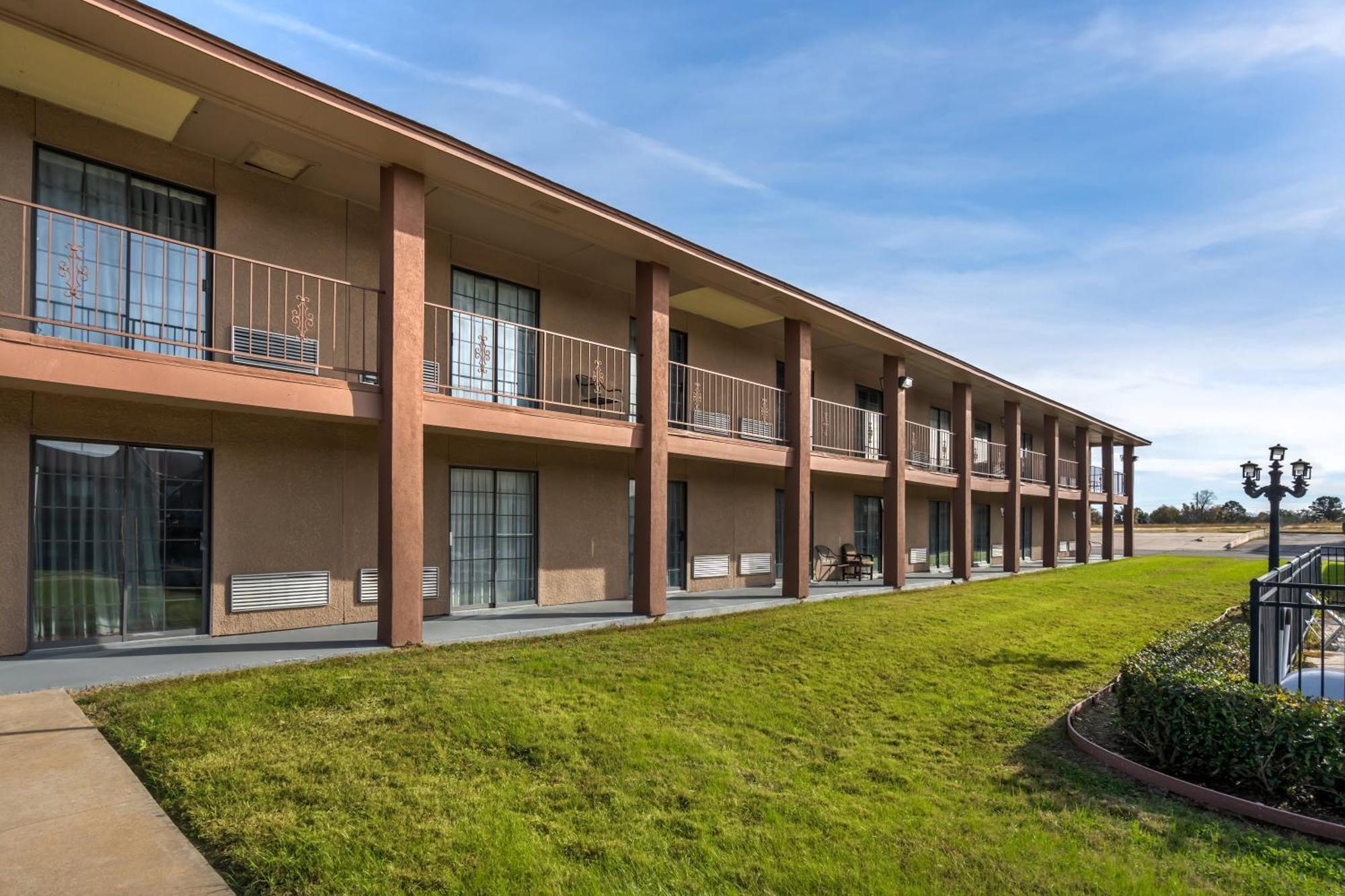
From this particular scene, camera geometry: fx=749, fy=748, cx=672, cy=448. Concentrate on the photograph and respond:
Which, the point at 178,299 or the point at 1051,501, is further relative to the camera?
the point at 1051,501

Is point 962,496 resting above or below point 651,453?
below

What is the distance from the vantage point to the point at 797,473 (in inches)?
582

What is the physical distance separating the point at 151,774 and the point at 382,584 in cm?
383

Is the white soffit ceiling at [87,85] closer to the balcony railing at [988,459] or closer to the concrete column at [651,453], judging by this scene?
the concrete column at [651,453]

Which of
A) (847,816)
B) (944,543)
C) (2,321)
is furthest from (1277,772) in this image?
(944,543)

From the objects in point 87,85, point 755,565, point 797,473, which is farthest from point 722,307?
point 87,85

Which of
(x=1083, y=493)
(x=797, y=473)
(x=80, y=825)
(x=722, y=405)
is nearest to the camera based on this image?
(x=80, y=825)

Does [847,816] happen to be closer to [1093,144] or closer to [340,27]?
[340,27]

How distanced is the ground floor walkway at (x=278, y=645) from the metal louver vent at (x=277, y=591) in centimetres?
34

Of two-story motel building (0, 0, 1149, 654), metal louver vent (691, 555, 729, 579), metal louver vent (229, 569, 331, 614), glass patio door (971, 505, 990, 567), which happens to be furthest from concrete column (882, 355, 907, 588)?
metal louver vent (229, 569, 331, 614)

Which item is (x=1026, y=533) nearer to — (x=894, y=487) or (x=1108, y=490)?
(x=1108, y=490)

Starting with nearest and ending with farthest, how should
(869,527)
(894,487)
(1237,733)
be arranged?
1. (1237,733)
2. (894,487)
3. (869,527)

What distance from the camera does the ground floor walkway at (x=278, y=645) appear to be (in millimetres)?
7078

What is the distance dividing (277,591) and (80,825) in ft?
18.6
